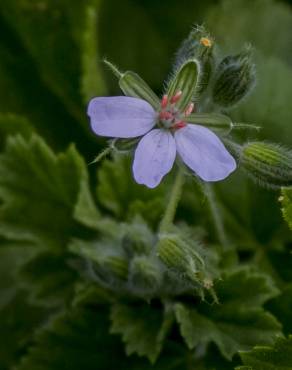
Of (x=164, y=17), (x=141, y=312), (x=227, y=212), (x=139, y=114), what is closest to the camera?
(x=139, y=114)

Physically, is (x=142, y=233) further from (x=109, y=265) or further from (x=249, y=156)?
(x=249, y=156)

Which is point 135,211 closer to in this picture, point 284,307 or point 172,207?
point 172,207

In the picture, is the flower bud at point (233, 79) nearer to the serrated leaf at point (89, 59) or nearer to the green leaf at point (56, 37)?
the serrated leaf at point (89, 59)

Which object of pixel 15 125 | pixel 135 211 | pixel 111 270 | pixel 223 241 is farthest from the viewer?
pixel 15 125

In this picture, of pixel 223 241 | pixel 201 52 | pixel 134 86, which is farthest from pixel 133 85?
pixel 223 241

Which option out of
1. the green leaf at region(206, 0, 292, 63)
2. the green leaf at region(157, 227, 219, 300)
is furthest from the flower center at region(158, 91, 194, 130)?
the green leaf at region(206, 0, 292, 63)

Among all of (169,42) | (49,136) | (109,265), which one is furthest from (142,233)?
(169,42)
